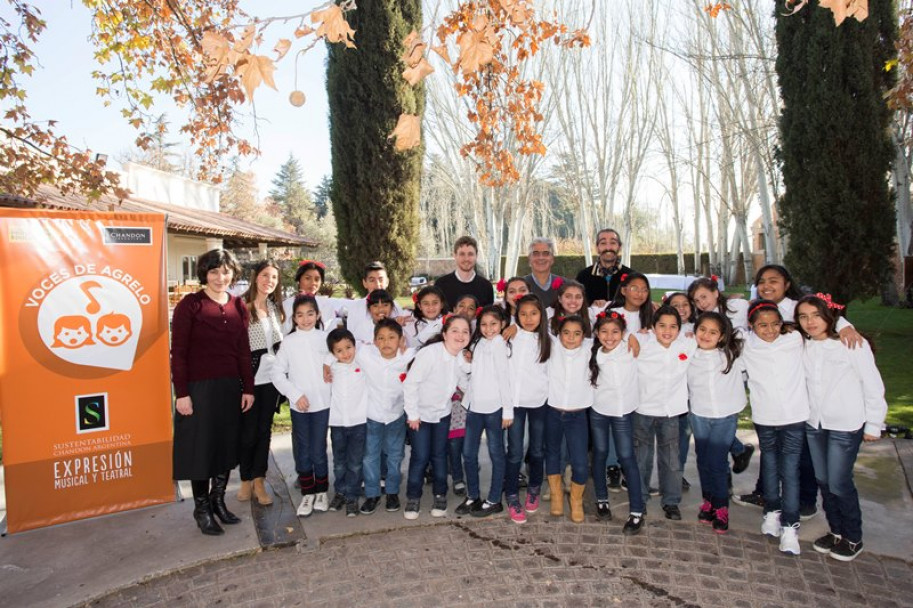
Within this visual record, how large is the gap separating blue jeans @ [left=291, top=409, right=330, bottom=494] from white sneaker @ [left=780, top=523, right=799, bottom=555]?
281cm

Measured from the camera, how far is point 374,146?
997cm

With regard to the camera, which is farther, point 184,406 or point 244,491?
point 244,491

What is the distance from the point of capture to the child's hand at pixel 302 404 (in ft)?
12.3

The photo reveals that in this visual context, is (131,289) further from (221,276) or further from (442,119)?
(442,119)

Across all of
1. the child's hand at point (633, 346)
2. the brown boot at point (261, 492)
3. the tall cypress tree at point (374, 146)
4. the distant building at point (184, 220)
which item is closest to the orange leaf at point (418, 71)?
the child's hand at point (633, 346)

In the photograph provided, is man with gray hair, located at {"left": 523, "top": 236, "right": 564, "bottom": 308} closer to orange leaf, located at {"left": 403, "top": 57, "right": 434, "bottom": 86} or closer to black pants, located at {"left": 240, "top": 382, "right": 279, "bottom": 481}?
black pants, located at {"left": 240, "top": 382, "right": 279, "bottom": 481}

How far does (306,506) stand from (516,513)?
1394mm

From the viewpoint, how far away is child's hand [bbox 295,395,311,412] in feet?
12.3

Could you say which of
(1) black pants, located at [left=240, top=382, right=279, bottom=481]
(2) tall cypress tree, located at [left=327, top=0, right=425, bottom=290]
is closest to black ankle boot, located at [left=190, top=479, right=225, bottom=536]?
(1) black pants, located at [left=240, top=382, right=279, bottom=481]

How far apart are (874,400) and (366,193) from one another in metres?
8.41

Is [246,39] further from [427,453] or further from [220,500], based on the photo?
[220,500]

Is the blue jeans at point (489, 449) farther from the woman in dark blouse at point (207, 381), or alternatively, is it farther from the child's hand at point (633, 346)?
the woman in dark blouse at point (207, 381)

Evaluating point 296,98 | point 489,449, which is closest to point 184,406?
point 489,449

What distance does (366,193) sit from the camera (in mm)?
10156
